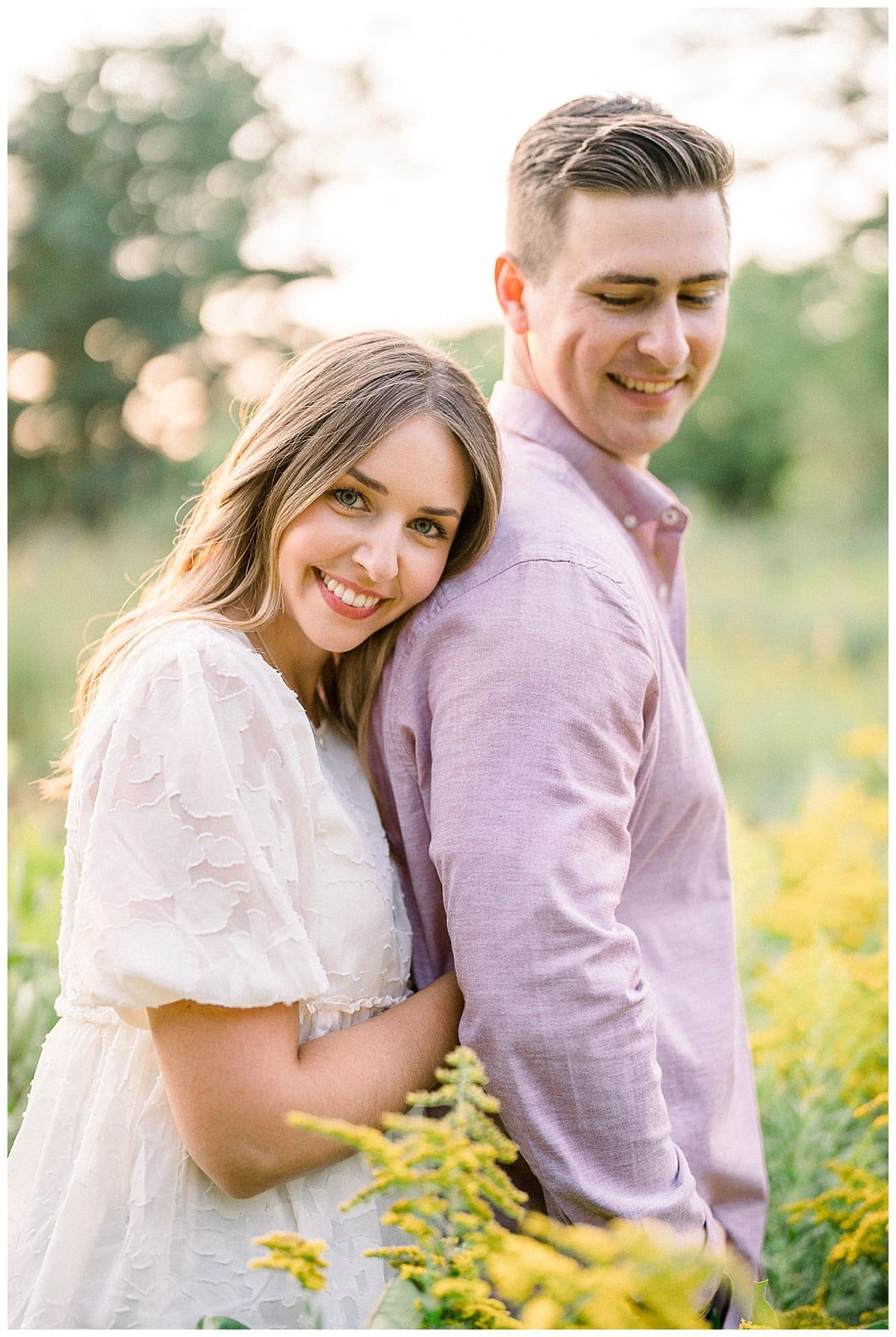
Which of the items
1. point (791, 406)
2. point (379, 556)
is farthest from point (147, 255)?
point (379, 556)

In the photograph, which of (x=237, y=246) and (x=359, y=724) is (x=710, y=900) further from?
(x=237, y=246)

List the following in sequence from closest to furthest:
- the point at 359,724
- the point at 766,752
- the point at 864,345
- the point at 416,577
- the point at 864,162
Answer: the point at 416,577
the point at 359,724
the point at 766,752
the point at 864,162
the point at 864,345

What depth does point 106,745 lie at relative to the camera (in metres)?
1.48

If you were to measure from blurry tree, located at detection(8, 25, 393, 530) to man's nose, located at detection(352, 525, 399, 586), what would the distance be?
28.5 feet

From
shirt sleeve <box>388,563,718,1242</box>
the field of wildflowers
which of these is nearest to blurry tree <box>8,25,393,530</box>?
the field of wildflowers

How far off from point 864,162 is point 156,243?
5876 millimetres

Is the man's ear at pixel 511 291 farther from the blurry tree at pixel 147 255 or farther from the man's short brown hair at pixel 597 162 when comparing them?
the blurry tree at pixel 147 255

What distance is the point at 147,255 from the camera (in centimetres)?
1021

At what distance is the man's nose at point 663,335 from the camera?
1899mm

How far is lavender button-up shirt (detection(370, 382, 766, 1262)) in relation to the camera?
1.47 meters

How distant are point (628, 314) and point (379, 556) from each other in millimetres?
656

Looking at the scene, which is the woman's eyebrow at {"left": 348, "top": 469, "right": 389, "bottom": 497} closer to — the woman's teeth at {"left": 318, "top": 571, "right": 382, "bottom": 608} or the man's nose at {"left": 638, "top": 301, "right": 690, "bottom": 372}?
the woman's teeth at {"left": 318, "top": 571, "right": 382, "bottom": 608}

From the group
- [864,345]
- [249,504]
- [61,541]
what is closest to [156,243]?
[61,541]

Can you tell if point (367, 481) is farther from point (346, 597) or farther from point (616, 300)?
point (616, 300)
